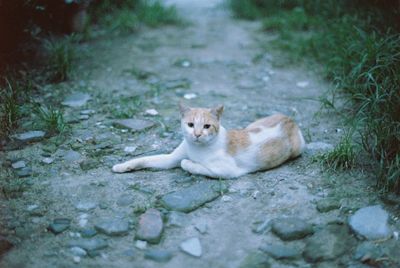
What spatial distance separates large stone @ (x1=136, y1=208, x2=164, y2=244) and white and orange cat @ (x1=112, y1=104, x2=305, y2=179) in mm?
581

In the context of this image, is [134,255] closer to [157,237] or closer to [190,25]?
[157,237]

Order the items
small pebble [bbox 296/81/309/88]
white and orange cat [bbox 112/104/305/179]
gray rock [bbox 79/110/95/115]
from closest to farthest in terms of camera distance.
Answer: white and orange cat [bbox 112/104/305/179] < gray rock [bbox 79/110/95/115] < small pebble [bbox 296/81/309/88]

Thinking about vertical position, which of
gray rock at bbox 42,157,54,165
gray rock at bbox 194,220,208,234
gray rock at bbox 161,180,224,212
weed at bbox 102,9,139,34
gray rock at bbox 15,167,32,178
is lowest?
gray rock at bbox 194,220,208,234

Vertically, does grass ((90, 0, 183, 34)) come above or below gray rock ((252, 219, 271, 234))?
above

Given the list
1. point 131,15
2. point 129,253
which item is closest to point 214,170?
point 129,253

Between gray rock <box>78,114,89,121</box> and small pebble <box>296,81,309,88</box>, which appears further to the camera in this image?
small pebble <box>296,81,309,88</box>

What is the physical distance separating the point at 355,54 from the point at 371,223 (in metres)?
2.64

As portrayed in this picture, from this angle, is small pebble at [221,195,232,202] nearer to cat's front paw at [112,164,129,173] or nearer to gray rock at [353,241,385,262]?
cat's front paw at [112,164,129,173]

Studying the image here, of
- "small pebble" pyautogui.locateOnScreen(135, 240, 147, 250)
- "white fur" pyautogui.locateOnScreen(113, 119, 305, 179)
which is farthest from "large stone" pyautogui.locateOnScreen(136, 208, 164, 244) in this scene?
"white fur" pyautogui.locateOnScreen(113, 119, 305, 179)

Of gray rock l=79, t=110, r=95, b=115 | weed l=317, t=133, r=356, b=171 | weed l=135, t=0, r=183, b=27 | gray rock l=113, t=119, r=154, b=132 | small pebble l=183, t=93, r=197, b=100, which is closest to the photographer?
weed l=317, t=133, r=356, b=171

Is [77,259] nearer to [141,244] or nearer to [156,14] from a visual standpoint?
[141,244]

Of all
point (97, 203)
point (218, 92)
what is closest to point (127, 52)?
point (218, 92)

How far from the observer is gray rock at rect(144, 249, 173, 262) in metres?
2.92

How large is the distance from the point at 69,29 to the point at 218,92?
99.3 inches
